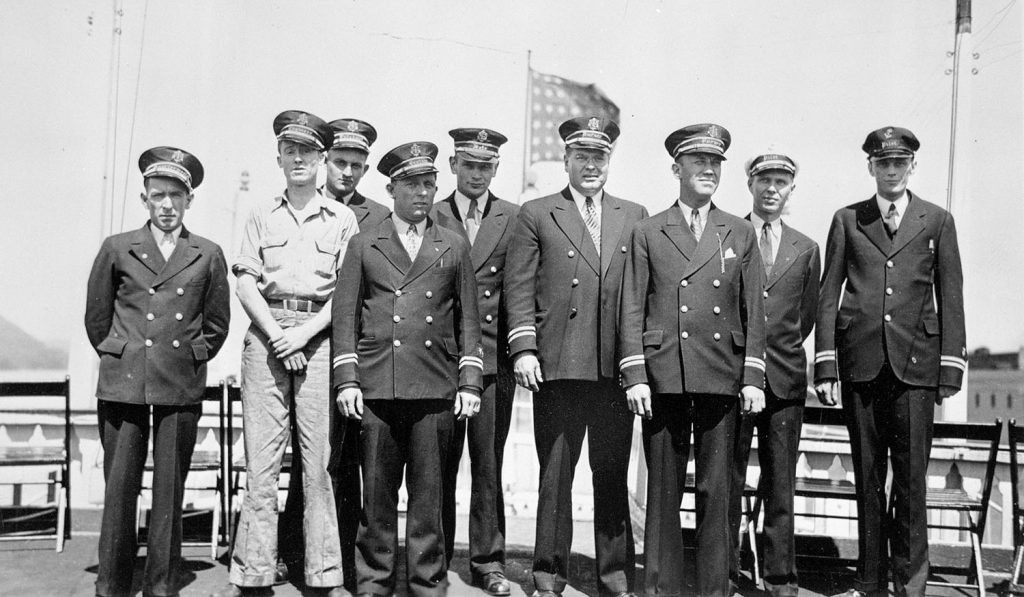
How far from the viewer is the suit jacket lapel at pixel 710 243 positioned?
3.90m

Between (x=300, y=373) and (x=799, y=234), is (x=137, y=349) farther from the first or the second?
(x=799, y=234)

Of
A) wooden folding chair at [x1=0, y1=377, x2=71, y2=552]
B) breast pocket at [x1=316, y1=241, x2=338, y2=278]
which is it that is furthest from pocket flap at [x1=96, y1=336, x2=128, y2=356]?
wooden folding chair at [x1=0, y1=377, x2=71, y2=552]

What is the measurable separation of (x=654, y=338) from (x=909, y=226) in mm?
1551

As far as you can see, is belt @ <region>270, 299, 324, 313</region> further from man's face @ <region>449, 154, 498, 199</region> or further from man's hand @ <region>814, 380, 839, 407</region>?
man's hand @ <region>814, 380, 839, 407</region>

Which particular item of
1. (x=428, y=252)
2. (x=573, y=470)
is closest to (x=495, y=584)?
(x=573, y=470)

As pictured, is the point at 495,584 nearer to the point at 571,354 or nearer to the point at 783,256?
the point at 571,354

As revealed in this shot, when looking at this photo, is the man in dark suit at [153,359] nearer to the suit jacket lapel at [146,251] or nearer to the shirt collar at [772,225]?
the suit jacket lapel at [146,251]

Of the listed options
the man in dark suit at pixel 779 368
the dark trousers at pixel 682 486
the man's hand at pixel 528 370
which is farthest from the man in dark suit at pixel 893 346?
the man's hand at pixel 528 370

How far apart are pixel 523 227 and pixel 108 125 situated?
441 centimetres

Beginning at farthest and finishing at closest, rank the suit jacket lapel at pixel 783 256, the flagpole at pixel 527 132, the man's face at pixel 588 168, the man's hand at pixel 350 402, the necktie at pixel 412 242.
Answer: the flagpole at pixel 527 132 → the suit jacket lapel at pixel 783 256 → the man's face at pixel 588 168 → the necktie at pixel 412 242 → the man's hand at pixel 350 402

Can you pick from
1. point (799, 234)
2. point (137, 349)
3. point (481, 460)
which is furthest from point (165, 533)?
point (799, 234)

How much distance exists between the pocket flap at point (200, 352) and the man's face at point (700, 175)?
2.52 m

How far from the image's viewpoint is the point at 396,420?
3.79 m

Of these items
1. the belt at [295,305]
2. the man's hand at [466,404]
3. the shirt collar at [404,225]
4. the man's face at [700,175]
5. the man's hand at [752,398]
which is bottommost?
the man's hand at [466,404]
